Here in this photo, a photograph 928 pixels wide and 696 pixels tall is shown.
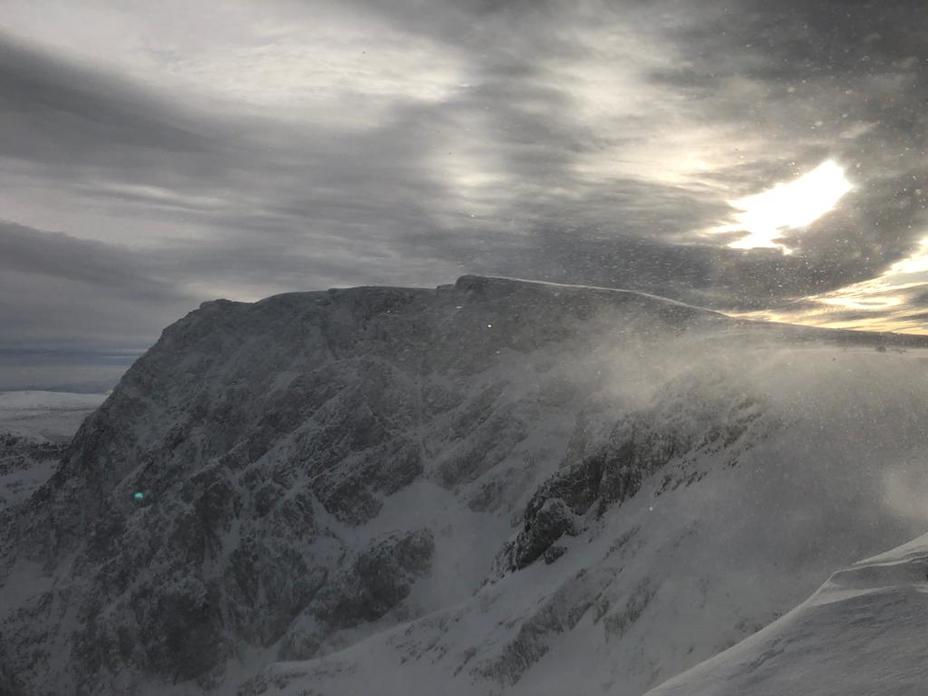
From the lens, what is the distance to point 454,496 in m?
84.9

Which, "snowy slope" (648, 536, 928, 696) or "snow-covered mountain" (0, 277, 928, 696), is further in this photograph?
"snow-covered mountain" (0, 277, 928, 696)

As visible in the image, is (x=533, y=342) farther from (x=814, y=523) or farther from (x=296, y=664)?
(x=814, y=523)

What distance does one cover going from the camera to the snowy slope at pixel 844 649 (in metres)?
8.62

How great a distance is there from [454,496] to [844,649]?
76.8 meters

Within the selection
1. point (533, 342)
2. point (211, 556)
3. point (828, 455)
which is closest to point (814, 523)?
point (828, 455)

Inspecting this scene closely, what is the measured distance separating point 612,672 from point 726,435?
597 inches

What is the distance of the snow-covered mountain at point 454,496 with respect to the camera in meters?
30.9

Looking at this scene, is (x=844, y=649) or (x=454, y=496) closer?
(x=844, y=649)

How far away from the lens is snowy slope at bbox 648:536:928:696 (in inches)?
340

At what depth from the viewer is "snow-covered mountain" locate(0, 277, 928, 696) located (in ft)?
102

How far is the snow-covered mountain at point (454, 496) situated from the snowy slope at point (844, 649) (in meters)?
14.3

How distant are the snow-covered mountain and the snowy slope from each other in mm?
14311

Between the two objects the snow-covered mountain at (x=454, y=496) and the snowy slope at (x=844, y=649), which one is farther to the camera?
the snow-covered mountain at (x=454, y=496)

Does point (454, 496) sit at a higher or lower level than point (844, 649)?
lower
